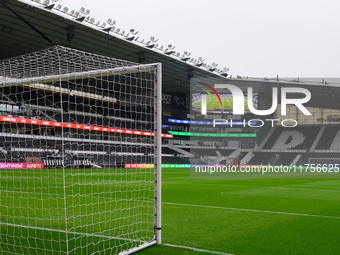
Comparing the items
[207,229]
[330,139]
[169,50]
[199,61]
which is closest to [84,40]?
[169,50]

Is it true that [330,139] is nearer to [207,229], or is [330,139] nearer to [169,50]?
[169,50]

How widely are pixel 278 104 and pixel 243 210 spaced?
2804 cm

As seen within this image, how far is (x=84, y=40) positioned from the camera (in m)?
31.6

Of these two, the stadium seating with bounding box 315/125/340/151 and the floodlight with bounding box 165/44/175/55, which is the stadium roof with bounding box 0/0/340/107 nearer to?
the floodlight with bounding box 165/44/175/55

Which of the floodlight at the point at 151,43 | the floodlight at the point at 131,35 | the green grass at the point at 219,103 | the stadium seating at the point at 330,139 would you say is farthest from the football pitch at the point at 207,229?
the stadium seating at the point at 330,139

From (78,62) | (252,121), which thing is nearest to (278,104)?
(252,121)

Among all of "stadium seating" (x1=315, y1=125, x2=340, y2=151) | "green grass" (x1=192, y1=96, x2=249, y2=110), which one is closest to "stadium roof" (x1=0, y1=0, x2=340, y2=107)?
"stadium seating" (x1=315, y1=125, x2=340, y2=151)

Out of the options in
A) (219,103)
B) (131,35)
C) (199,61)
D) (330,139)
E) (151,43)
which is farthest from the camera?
(330,139)

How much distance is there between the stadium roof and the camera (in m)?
25.7

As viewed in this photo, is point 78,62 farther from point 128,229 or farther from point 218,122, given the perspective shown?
point 218,122

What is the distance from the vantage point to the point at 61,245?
5.07 m

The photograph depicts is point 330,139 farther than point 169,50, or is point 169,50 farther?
point 330,139

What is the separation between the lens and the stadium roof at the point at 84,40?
2572 centimetres

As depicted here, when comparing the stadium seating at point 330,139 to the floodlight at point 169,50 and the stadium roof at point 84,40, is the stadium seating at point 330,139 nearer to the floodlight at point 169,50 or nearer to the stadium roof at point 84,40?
the stadium roof at point 84,40
